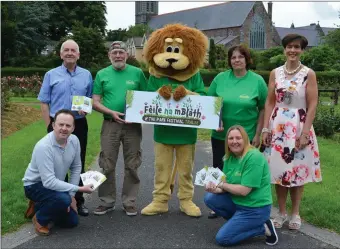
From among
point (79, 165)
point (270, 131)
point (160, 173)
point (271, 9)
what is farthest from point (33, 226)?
point (271, 9)

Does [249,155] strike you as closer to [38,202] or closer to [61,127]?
[61,127]

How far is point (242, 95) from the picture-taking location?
4891 millimetres

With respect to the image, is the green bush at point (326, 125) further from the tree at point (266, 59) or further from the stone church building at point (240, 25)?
the stone church building at point (240, 25)

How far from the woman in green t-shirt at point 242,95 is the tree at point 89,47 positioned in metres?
29.8

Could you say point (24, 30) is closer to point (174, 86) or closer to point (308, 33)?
point (174, 86)

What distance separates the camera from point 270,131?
484 cm

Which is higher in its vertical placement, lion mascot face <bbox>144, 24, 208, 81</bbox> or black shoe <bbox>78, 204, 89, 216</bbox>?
lion mascot face <bbox>144, 24, 208, 81</bbox>

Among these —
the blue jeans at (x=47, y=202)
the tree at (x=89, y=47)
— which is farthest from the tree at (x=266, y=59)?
the blue jeans at (x=47, y=202)

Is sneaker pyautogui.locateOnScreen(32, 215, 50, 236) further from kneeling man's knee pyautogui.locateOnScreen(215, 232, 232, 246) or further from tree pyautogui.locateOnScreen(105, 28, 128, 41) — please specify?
tree pyautogui.locateOnScreen(105, 28, 128, 41)

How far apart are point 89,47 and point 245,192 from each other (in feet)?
102

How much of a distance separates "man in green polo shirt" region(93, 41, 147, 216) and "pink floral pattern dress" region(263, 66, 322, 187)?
1.63 meters

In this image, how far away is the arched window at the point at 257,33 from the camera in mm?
80000

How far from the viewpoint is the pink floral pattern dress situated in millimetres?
4691

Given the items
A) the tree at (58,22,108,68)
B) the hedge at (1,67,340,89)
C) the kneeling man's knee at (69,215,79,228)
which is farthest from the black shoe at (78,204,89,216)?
the tree at (58,22,108,68)
